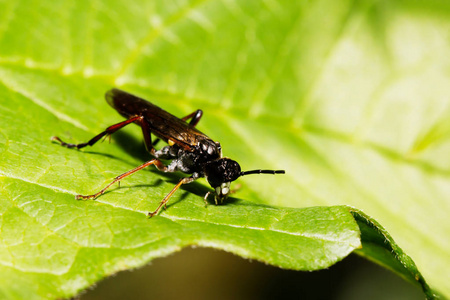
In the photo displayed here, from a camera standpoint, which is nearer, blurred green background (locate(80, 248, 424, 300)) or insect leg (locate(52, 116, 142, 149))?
insect leg (locate(52, 116, 142, 149))

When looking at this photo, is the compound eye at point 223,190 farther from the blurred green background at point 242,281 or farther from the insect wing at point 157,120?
the blurred green background at point 242,281

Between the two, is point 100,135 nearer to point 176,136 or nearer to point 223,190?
point 176,136

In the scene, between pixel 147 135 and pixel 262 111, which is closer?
pixel 147 135

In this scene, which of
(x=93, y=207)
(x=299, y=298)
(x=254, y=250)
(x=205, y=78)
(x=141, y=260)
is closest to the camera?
(x=141, y=260)

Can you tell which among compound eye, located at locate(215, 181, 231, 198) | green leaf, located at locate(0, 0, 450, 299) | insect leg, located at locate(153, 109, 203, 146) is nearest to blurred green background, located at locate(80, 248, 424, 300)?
green leaf, located at locate(0, 0, 450, 299)

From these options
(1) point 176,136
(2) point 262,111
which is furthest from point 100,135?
(2) point 262,111

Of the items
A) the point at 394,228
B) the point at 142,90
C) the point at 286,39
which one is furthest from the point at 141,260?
the point at 286,39

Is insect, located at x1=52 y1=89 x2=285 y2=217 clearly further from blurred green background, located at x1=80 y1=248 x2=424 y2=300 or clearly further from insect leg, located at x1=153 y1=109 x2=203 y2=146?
blurred green background, located at x1=80 y1=248 x2=424 y2=300

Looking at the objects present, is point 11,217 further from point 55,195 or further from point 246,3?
point 246,3

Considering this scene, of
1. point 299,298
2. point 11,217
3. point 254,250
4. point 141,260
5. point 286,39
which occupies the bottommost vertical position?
point 299,298
